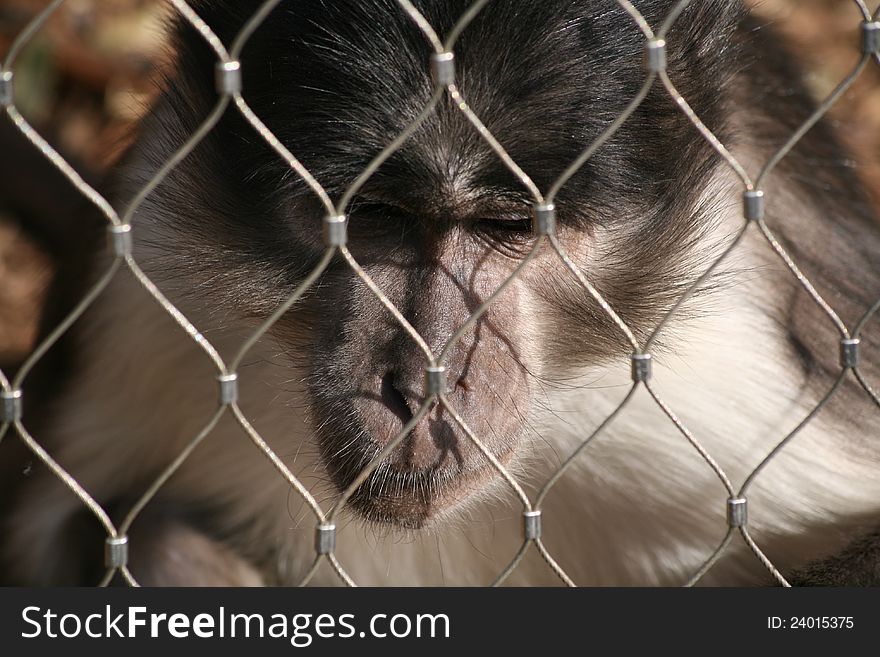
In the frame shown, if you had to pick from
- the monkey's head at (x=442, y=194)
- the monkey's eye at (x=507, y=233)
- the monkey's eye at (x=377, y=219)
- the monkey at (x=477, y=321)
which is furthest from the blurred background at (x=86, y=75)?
the monkey's eye at (x=507, y=233)

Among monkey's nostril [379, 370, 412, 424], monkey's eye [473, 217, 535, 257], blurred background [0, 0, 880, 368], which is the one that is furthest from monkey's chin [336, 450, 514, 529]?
blurred background [0, 0, 880, 368]

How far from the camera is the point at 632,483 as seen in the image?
2.93 meters

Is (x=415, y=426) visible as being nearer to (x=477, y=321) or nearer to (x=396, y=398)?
(x=396, y=398)

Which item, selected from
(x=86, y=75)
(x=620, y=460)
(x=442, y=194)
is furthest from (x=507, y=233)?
(x=86, y=75)

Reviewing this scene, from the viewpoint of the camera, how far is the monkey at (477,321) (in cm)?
233

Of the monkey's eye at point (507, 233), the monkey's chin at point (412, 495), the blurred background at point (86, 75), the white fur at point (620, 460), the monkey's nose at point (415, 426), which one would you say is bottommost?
the monkey's chin at point (412, 495)

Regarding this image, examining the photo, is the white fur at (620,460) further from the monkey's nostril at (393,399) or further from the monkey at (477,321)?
the monkey's nostril at (393,399)

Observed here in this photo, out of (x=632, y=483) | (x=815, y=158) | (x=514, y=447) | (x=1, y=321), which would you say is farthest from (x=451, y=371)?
(x=1, y=321)

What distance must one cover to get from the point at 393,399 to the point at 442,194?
431mm

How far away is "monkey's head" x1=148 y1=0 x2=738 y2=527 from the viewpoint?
7.51 feet

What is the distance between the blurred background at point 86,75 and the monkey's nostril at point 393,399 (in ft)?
9.83

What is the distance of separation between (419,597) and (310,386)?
1.75 feet

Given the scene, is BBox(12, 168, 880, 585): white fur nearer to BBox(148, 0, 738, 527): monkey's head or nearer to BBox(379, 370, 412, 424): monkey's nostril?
BBox(148, 0, 738, 527): monkey's head

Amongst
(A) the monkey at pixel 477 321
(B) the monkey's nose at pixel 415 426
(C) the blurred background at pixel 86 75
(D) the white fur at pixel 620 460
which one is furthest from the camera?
(C) the blurred background at pixel 86 75
